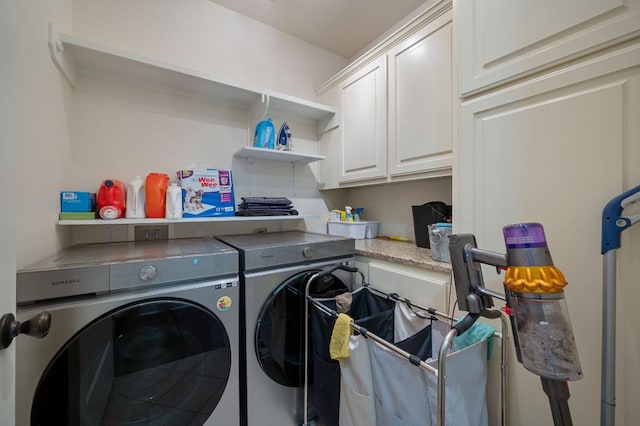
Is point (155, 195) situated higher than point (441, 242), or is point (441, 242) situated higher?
point (155, 195)

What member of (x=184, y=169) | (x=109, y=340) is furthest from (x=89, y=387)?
(x=184, y=169)

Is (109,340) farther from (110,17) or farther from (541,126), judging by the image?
(110,17)

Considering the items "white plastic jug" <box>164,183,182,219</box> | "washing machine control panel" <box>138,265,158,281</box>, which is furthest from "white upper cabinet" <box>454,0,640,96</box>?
"white plastic jug" <box>164,183,182,219</box>

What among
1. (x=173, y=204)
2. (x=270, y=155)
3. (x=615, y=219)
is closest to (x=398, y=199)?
(x=270, y=155)

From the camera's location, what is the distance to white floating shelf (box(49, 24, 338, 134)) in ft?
4.04

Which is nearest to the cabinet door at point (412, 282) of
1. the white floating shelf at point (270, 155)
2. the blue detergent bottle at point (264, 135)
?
the white floating shelf at point (270, 155)

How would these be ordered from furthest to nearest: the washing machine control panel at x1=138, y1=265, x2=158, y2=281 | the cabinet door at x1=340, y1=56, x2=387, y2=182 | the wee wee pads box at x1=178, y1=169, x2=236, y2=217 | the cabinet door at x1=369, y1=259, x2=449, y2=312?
1. the cabinet door at x1=340, y1=56, x2=387, y2=182
2. the wee wee pads box at x1=178, y1=169, x2=236, y2=217
3. the cabinet door at x1=369, y1=259, x2=449, y2=312
4. the washing machine control panel at x1=138, y1=265, x2=158, y2=281

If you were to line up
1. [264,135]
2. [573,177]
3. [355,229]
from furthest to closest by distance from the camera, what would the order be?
[355,229]
[264,135]
[573,177]

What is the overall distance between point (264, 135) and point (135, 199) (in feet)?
2.99

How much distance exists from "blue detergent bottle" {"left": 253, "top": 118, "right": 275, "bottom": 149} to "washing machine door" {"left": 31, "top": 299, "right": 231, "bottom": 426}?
119cm

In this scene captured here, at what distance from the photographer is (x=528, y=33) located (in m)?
0.86

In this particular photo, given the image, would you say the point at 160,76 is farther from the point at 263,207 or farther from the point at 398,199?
the point at 398,199

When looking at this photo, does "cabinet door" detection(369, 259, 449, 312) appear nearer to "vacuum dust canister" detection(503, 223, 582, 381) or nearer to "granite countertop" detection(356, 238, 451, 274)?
"granite countertop" detection(356, 238, 451, 274)

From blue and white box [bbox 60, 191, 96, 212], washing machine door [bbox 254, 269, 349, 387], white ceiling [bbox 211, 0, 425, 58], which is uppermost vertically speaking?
white ceiling [bbox 211, 0, 425, 58]
